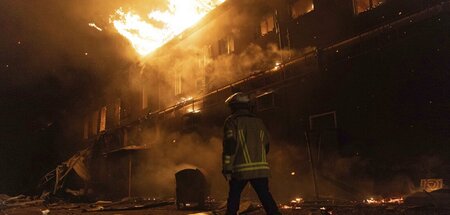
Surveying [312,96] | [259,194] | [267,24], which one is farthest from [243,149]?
[267,24]

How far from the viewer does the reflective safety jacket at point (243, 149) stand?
Answer: 15.9 feet

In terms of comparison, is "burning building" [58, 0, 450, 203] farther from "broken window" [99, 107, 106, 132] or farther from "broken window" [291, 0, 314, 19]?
"broken window" [99, 107, 106, 132]

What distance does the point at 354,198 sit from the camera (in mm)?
9398

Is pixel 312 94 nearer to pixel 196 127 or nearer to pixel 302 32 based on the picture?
pixel 302 32

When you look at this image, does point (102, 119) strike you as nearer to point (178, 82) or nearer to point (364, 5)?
point (178, 82)

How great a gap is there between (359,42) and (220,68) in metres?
6.87

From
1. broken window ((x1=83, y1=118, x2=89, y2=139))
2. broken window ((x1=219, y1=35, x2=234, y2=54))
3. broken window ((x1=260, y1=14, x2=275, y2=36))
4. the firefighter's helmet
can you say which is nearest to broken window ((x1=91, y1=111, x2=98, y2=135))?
broken window ((x1=83, y1=118, x2=89, y2=139))

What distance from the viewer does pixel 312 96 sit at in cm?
1116

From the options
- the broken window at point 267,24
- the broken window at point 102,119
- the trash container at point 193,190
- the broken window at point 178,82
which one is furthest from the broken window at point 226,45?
the broken window at point 102,119

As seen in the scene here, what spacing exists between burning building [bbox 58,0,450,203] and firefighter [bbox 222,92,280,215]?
175 inches

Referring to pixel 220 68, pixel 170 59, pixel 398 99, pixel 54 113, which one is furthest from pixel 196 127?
pixel 54 113

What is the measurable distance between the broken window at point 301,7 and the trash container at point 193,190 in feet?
22.0

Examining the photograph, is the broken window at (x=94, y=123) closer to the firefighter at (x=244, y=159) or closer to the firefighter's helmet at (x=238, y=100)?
the firefighter's helmet at (x=238, y=100)

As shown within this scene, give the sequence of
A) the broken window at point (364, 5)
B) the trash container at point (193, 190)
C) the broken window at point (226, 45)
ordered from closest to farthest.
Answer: the trash container at point (193, 190), the broken window at point (364, 5), the broken window at point (226, 45)
